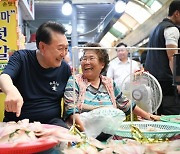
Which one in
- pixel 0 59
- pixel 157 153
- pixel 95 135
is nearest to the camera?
pixel 157 153

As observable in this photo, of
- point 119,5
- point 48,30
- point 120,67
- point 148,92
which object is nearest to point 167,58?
point 148,92

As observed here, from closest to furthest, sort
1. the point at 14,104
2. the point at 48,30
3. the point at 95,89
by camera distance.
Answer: the point at 14,104
the point at 48,30
the point at 95,89

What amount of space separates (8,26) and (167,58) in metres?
1.82

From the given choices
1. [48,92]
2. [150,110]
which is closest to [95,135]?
[48,92]

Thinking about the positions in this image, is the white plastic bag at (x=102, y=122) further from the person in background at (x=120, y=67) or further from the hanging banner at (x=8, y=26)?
the person in background at (x=120, y=67)

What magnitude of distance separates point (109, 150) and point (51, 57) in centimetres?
101

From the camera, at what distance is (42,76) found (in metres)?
1.95

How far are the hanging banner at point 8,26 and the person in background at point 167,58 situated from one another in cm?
156

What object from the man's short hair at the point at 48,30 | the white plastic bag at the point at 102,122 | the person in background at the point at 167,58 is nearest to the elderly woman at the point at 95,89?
the man's short hair at the point at 48,30

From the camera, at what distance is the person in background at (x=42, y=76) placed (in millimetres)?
1864

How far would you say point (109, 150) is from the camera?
3.29 feet

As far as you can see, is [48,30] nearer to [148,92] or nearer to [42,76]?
[42,76]

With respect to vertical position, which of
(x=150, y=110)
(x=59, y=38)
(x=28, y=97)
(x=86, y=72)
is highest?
(x=59, y=38)

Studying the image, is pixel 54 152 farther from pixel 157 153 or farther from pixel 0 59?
pixel 0 59
